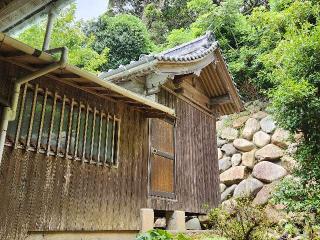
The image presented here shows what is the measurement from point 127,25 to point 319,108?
1666 cm

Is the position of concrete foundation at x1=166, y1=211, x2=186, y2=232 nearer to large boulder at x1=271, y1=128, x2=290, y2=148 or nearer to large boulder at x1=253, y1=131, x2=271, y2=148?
large boulder at x1=271, y1=128, x2=290, y2=148

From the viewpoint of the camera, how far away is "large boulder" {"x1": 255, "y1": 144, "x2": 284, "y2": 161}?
55.2 feet

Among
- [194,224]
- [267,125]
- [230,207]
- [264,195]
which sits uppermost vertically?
[267,125]

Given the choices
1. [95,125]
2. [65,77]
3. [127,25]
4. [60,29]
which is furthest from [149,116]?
[127,25]

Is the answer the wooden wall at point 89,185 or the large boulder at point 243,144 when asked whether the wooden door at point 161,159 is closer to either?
the wooden wall at point 89,185

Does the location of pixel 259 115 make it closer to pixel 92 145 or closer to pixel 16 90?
pixel 92 145

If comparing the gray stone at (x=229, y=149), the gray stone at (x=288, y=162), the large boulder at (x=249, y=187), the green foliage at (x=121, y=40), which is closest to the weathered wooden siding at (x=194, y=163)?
the large boulder at (x=249, y=187)

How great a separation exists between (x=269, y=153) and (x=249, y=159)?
1100mm

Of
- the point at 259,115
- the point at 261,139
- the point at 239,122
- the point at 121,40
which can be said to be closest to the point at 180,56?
the point at 261,139

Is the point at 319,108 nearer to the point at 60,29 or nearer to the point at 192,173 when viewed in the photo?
the point at 192,173

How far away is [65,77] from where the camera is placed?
6.46m

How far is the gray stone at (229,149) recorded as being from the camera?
61.1 ft

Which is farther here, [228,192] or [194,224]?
[228,192]

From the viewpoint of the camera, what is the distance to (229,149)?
741 inches
